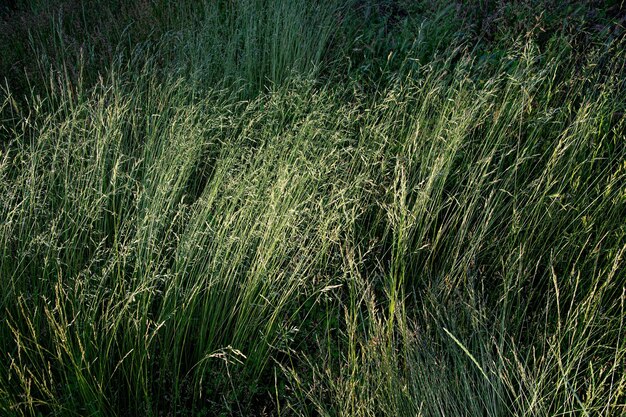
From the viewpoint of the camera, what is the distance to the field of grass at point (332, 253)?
2.18 metres

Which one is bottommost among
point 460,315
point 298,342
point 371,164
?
point 298,342

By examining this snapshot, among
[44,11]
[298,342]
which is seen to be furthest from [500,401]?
[44,11]

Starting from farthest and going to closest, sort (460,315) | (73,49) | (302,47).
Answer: (73,49) < (302,47) < (460,315)

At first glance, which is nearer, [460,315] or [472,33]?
[460,315]

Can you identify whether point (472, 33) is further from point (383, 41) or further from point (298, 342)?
point (298, 342)

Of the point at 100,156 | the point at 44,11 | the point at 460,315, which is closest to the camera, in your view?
the point at 460,315

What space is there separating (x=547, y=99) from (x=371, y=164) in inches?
36.0

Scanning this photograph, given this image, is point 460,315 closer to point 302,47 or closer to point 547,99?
point 547,99

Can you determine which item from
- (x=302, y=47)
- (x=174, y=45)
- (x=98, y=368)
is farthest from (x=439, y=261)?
(x=174, y=45)

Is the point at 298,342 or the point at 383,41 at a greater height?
the point at 383,41

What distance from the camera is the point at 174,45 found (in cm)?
439

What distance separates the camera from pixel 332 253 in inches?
117

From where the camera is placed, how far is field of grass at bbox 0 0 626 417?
7.16ft

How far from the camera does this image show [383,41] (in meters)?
4.36
